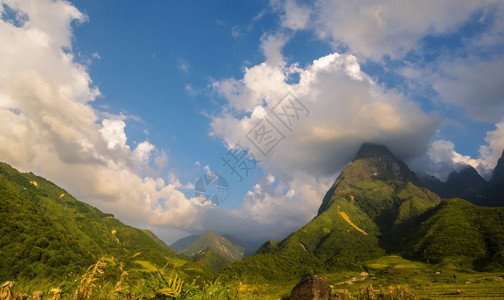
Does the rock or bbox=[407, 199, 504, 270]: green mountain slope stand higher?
bbox=[407, 199, 504, 270]: green mountain slope

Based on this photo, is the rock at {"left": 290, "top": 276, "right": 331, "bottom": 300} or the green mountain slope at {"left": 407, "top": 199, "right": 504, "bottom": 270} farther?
the green mountain slope at {"left": 407, "top": 199, "right": 504, "bottom": 270}

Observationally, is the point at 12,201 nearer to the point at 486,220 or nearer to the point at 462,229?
the point at 462,229

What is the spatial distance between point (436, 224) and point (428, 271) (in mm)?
79536

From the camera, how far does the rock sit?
1773 inches

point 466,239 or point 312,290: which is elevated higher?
point 466,239

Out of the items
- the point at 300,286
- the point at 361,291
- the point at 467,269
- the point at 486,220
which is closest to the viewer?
the point at 361,291

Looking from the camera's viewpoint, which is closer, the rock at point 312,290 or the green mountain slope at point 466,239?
the rock at point 312,290

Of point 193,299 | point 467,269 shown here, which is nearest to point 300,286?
point 193,299

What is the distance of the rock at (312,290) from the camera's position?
148 feet

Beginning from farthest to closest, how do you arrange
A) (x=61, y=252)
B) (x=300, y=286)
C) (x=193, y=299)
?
(x=61, y=252)
(x=300, y=286)
(x=193, y=299)

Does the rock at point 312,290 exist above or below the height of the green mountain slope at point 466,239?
below

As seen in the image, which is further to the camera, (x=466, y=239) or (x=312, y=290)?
(x=466, y=239)

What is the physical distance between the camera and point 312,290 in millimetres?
46375

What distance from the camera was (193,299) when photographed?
12.2ft
